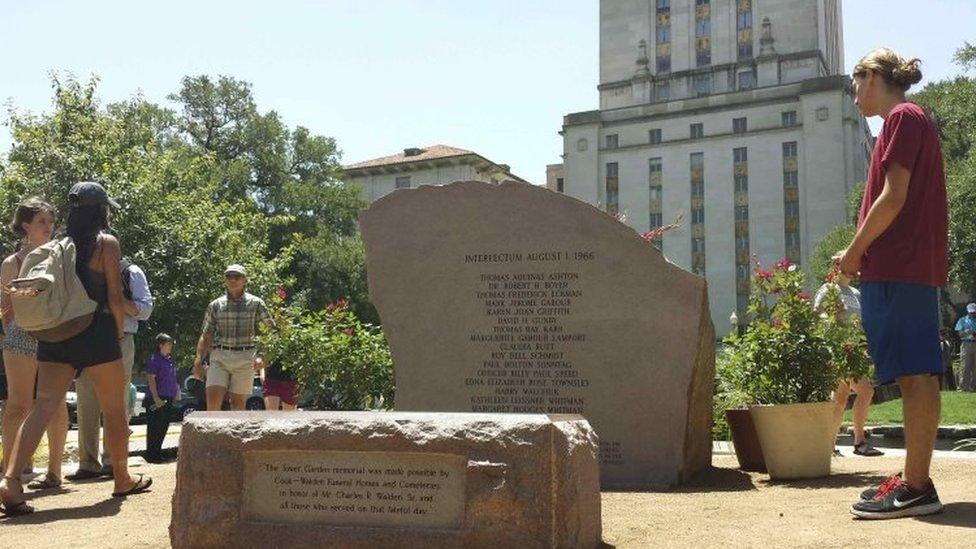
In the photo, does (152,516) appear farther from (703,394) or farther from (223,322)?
(703,394)

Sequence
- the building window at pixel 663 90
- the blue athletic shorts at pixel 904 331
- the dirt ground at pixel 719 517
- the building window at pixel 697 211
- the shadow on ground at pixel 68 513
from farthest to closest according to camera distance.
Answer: the building window at pixel 663 90 < the building window at pixel 697 211 < the shadow on ground at pixel 68 513 < the blue athletic shorts at pixel 904 331 < the dirt ground at pixel 719 517

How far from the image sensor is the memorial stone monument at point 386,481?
365 cm

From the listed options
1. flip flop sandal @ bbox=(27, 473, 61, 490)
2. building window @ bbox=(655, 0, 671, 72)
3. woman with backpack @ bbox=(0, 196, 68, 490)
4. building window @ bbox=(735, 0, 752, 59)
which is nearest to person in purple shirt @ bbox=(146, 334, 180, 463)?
flip flop sandal @ bbox=(27, 473, 61, 490)

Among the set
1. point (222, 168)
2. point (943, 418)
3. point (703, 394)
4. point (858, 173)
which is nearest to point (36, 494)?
point (703, 394)

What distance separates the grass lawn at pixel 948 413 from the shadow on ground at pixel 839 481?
4.61 metres

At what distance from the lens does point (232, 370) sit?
26.0 ft

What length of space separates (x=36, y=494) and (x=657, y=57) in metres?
72.6

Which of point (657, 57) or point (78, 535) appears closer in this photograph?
point (78, 535)

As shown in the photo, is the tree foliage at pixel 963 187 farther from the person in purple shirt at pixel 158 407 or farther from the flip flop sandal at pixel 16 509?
the flip flop sandal at pixel 16 509

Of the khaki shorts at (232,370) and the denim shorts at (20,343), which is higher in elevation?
the denim shorts at (20,343)

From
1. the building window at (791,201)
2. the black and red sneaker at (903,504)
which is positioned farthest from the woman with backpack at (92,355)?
the building window at (791,201)

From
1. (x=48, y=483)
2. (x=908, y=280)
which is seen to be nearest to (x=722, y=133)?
(x=48, y=483)

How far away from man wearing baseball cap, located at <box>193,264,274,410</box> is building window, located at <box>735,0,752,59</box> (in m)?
68.9

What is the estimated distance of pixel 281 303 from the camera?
28.5ft
